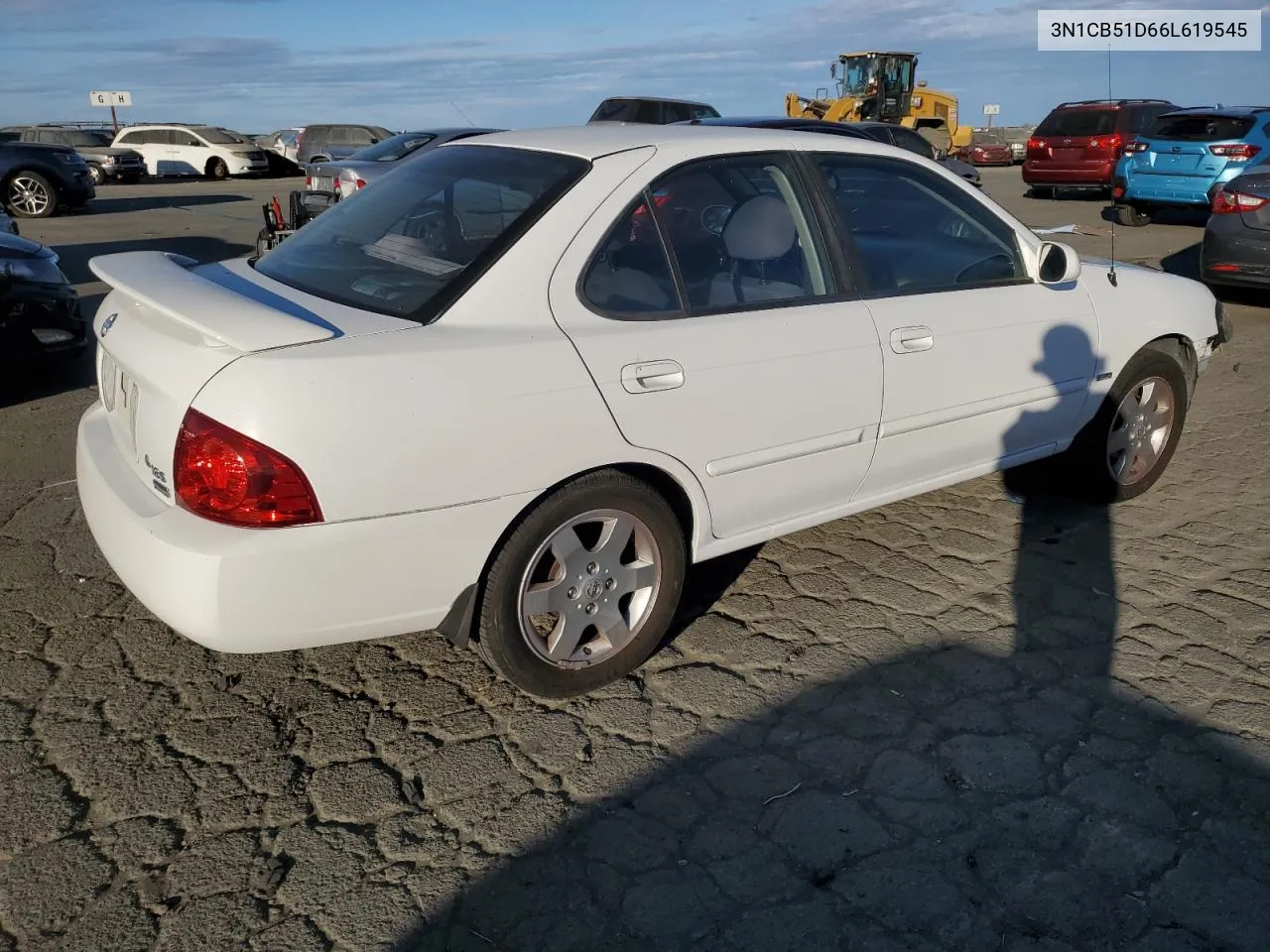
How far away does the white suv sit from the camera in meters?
28.2

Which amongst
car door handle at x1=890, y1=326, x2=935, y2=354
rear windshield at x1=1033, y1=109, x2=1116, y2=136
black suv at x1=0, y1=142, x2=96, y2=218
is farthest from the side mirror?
black suv at x1=0, y1=142, x2=96, y2=218

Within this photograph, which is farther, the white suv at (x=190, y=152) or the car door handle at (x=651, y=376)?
the white suv at (x=190, y=152)

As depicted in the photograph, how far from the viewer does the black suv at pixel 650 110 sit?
1800 cm

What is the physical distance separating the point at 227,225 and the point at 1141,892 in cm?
1658

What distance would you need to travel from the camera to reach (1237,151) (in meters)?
13.7

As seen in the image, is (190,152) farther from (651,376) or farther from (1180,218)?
(651,376)

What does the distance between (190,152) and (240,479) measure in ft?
96.5

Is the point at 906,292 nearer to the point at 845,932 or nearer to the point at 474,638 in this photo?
the point at 474,638

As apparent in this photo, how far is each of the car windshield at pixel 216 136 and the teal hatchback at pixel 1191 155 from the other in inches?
912

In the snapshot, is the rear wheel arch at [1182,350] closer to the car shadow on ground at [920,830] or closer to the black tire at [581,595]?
the car shadow on ground at [920,830]

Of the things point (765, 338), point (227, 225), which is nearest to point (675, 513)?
point (765, 338)

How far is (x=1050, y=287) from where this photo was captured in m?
4.05

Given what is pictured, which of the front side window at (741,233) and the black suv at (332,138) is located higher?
the black suv at (332,138)

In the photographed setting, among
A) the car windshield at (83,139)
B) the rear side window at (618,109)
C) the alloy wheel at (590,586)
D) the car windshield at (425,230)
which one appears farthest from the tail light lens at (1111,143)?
the car windshield at (83,139)
